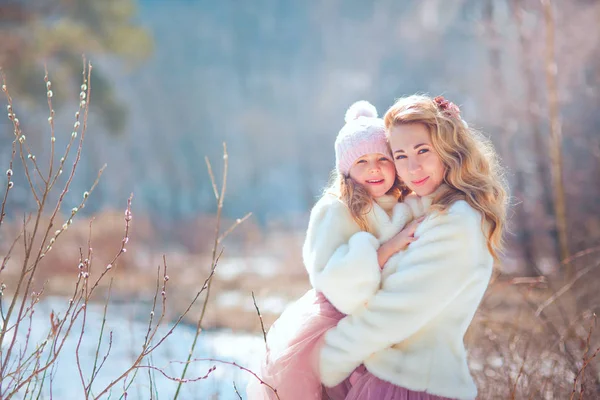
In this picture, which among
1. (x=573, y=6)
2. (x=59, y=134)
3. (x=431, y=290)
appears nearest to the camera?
(x=431, y=290)

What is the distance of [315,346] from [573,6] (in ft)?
22.5

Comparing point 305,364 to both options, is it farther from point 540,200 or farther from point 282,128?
point 282,128

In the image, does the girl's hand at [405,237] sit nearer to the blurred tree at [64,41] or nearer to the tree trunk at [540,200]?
the tree trunk at [540,200]

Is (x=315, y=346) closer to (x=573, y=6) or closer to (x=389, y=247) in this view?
(x=389, y=247)

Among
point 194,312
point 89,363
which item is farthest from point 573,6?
point 89,363

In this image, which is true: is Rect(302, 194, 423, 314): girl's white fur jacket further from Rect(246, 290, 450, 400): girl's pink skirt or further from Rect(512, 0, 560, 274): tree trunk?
Rect(512, 0, 560, 274): tree trunk

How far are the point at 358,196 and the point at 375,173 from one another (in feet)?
0.24

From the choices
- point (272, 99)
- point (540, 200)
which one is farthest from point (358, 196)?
point (272, 99)

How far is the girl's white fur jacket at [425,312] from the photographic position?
145 centimetres

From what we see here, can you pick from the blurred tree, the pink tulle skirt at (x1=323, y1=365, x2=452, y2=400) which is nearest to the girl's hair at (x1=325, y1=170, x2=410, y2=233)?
the pink tulle skirt at (x1=323, y1=365, x2=452, y2=400)

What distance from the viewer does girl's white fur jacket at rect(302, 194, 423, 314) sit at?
1482 mm

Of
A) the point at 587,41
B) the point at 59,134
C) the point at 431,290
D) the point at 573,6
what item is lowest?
the point at 431,290

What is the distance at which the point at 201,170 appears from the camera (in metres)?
21.4

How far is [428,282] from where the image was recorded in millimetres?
1445
